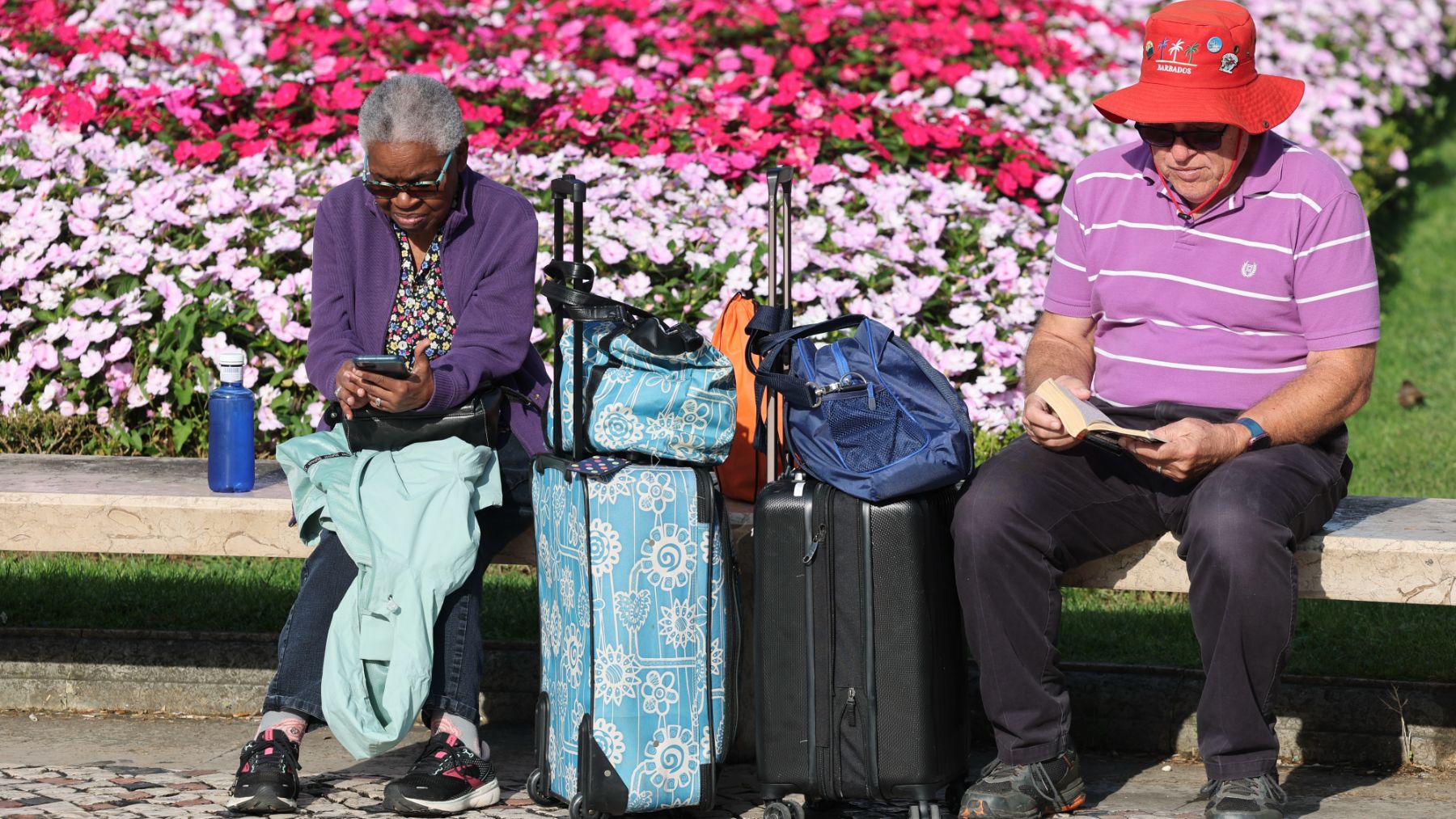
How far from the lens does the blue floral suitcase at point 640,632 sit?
11.4ft

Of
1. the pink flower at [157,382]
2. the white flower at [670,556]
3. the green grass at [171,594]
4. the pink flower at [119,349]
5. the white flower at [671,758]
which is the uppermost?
the pink flower at [119,349]

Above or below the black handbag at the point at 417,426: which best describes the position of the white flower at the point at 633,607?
below

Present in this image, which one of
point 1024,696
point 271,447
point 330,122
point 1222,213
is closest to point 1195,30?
point 1222,213

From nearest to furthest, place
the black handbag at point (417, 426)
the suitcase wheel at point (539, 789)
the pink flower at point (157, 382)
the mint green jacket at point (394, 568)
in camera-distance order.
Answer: the mint green jacket at point (394, 568), the suitcase wheel at point (539, 789), the black handbag at point (417, 426), the pink flower at point (157, 382)

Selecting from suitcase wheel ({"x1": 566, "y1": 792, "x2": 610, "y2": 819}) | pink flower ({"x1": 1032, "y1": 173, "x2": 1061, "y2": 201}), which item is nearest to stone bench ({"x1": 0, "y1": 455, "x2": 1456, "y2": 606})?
suitcase wheel ({"x1": 566, "y1": 792, "x2": 610, "y2": 819})

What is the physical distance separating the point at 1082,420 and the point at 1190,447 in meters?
0.21

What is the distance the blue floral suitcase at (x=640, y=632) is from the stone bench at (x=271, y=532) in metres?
0.35

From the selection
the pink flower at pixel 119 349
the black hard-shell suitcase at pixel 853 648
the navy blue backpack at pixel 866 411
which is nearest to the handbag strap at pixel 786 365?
the navy blue backpack at pixel 866 411

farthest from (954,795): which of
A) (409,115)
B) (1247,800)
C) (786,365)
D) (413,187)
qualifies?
(409,115)

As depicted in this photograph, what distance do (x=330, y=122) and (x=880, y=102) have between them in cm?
197

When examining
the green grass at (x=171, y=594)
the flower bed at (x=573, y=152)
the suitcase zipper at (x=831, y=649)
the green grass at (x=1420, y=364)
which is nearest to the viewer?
the suitcase zipper at (x=831, y=649)

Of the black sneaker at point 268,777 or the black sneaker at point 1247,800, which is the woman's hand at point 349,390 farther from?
the black sneaker at point 1247,800

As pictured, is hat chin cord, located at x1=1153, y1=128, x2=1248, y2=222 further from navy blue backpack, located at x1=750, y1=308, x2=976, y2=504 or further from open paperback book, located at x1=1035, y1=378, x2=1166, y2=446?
navy blue backpack, located at x1=750, y1=308, x2=976, y2=504

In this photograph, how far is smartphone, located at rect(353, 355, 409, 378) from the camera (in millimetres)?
3688
